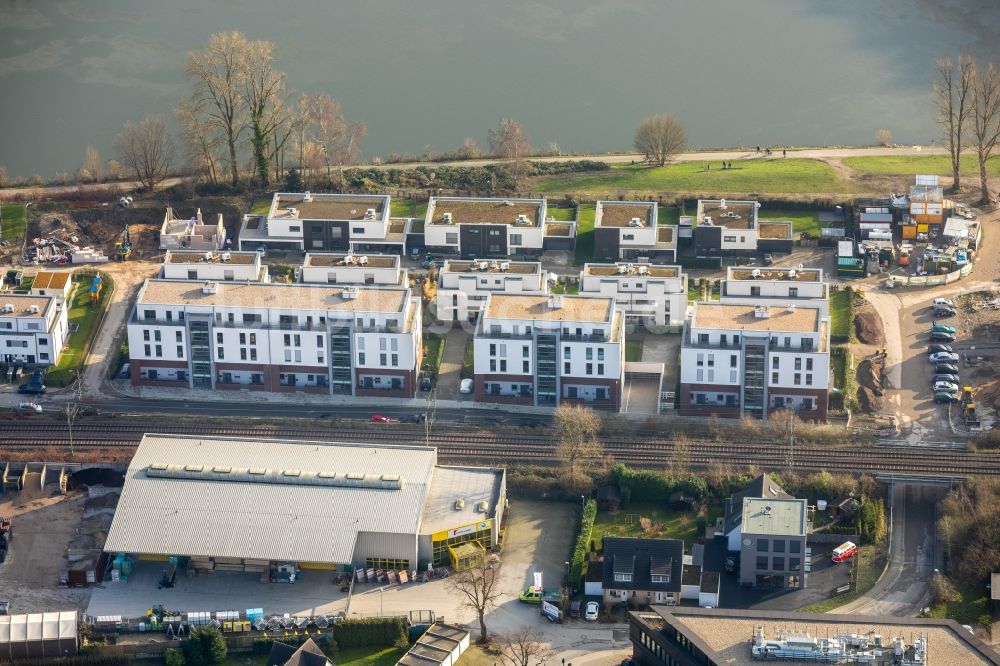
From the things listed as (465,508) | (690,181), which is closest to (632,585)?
(465,508)

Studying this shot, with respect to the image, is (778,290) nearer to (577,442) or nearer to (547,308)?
(547,308)

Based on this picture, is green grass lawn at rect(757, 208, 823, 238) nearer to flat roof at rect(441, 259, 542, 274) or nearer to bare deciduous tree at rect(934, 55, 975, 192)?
bare deciduous tree at rect(934, 55, 975, 192)

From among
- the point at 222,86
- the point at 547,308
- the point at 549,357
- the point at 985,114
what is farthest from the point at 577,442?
the point at 985,114

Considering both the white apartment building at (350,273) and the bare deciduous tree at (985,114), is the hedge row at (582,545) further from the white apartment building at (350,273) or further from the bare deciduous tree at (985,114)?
the bare deciduous tree at (985,114)

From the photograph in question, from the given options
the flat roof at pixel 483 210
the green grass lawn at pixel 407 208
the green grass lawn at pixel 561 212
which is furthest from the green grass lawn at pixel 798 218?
the green grass lawn at pixel 407 208

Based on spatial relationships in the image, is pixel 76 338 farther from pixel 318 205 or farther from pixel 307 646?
pixel 307 646
